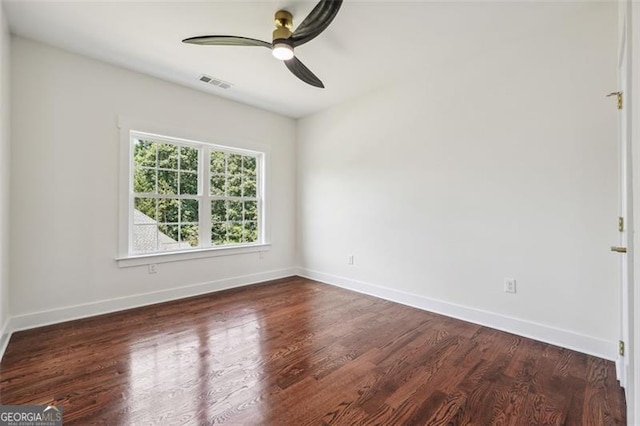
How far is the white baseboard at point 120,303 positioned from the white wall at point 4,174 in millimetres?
177

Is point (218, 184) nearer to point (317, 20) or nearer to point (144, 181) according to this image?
point (144, 181)

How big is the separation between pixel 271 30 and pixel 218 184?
2.27 meters

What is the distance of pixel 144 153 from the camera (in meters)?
3.47

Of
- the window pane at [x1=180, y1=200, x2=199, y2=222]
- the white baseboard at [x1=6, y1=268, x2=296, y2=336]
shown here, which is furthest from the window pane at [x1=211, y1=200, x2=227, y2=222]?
the white baseboard at [x1=6, y1=268, x2=296, y2=336]

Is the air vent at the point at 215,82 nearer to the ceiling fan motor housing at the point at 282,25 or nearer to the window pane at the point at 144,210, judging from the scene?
the ceiling fan motor housing at the point at 282,25

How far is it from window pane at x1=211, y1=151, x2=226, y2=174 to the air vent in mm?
917

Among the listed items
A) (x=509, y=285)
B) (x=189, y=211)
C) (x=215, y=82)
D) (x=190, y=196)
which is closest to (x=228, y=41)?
(x=215, y=82)

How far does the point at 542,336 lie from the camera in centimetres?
251

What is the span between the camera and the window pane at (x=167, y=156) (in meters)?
3.59

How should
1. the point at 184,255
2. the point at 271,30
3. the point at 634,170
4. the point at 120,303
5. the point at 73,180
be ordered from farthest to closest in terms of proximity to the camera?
the point at 184,255
the point at 120,303
the point at 73,180
the point at 271,30
the point at 634,170

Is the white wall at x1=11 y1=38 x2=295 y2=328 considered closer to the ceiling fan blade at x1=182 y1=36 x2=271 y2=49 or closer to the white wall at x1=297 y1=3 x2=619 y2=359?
the ceiling fan blade at x1=182 y1=36 x2=271 y2=49

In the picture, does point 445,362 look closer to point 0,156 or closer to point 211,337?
point 211,337

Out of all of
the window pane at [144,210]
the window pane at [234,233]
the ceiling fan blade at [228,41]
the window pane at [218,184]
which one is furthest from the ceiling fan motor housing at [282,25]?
the window pane at [234,233]

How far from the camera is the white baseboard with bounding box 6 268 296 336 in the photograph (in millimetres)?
2689
